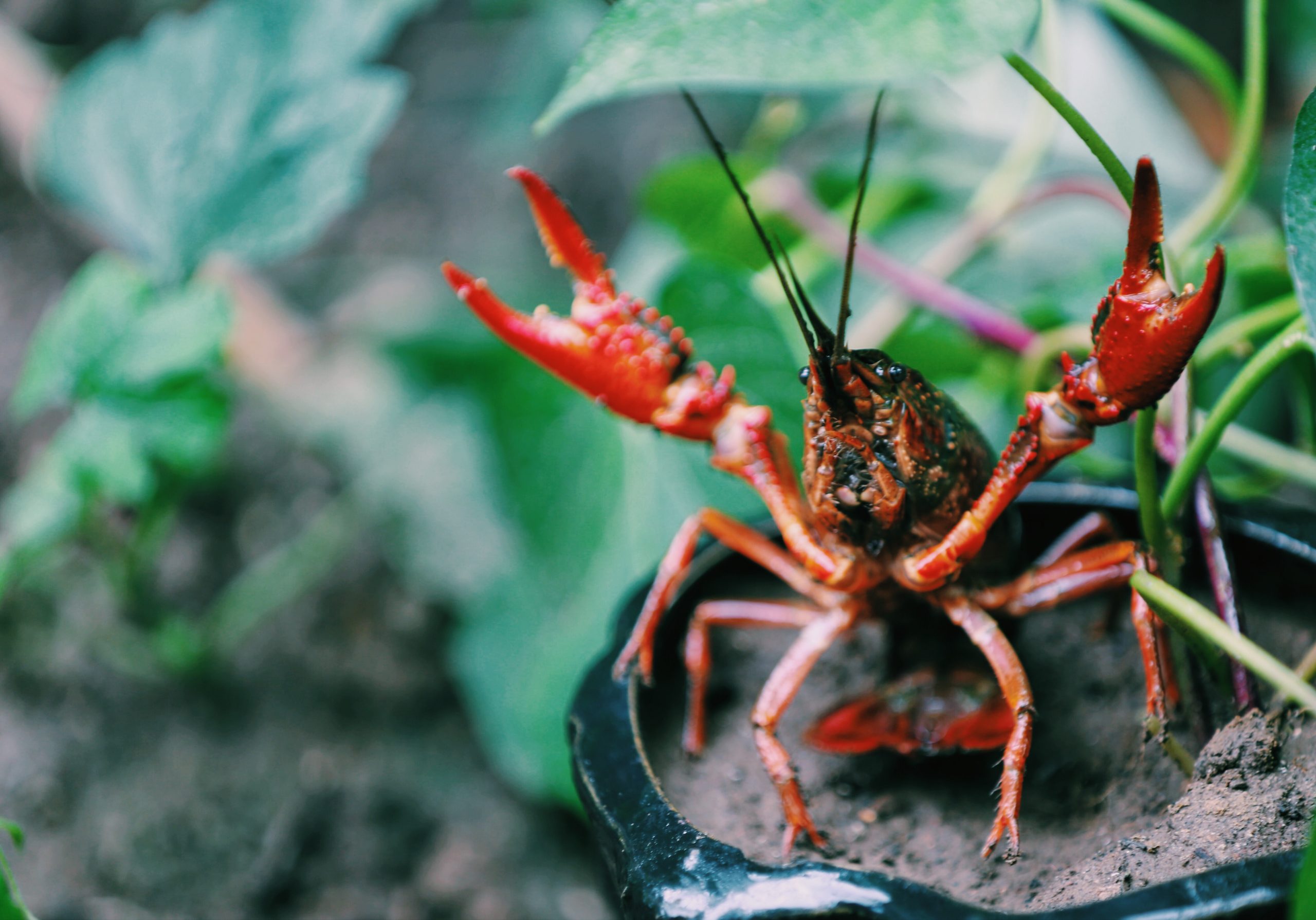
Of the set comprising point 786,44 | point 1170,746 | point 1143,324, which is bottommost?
point 1170,746

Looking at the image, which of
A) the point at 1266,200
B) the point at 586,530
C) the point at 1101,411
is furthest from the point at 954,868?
the point at 1266,200

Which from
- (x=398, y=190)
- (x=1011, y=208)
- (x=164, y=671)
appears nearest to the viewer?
(x=1011, y=208)

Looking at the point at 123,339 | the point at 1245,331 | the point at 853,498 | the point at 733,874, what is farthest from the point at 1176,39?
the point at 123,339

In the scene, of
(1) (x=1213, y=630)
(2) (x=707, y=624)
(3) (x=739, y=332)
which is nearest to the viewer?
(1) (x=1213, y=630)

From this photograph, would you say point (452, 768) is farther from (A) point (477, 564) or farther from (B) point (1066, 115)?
(B) point (1066, 115)

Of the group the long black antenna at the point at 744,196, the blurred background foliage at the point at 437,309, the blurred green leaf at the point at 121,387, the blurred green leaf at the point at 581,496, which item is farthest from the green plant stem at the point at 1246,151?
the blurred green leaf at the point at 121,387

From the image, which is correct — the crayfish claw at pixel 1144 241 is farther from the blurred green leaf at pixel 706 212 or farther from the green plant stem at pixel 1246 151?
the blurred green leaf at pixel 706 212

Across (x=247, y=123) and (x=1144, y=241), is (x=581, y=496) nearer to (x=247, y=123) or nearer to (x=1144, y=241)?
(x=247, y=123)
